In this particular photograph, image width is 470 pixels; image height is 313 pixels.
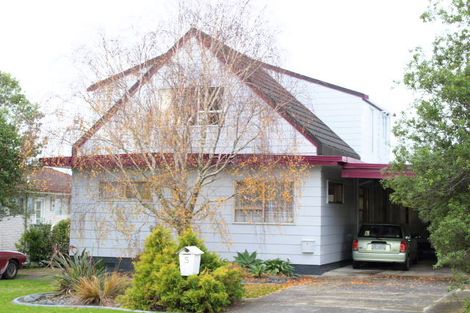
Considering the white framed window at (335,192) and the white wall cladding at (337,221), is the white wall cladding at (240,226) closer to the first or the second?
the white wall cladding at (337,221)

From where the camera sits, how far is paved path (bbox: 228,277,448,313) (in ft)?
37.5

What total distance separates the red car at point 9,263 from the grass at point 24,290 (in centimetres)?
27

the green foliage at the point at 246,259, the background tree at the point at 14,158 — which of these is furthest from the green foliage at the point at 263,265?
the background tree at the point at 14,158

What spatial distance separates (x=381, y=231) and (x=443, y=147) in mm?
9692

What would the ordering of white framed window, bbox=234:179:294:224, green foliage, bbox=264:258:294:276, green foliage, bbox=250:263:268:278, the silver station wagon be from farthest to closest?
the silver station wagon
green foliage, bbox=264:258:294:276
green foliage, bbox=250:263:268:278
white framed window, bbox=234:179:294:224

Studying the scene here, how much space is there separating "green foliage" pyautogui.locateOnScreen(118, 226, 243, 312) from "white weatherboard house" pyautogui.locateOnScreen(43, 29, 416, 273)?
3.19m

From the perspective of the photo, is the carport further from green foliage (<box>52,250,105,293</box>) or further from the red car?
the red car

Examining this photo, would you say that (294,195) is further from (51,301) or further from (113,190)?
(51,301)

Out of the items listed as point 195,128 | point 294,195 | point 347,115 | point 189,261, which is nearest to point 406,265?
point 294,195

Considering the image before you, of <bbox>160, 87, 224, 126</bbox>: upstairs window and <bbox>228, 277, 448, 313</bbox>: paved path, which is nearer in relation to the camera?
<bbox>228, 277, 448, 313</bbox>: paved path

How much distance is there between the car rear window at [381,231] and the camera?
19.0 meters

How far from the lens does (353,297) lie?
42.2 ft

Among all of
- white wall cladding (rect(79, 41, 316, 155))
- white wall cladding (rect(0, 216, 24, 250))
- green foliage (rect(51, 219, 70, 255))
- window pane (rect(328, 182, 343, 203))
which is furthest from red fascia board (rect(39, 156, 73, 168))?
white wall cladding (rect(0, 216, 24, 250))

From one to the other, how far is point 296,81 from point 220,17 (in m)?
2.74
